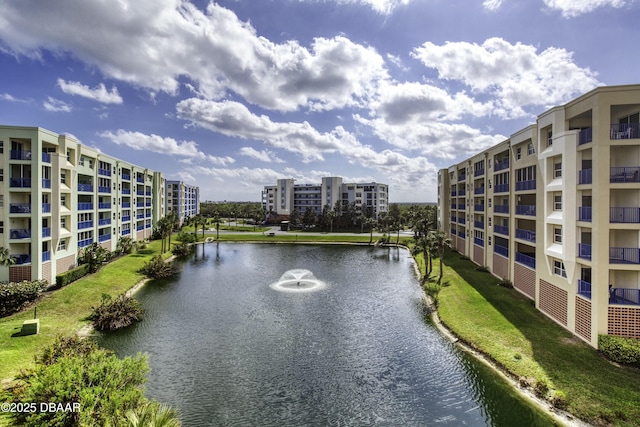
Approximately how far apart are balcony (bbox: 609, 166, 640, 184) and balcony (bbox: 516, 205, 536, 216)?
361 inches

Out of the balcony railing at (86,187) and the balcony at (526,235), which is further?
the balcony railing at (86,187)

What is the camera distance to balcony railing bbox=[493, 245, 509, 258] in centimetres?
3827

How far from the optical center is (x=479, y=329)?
83.9 feet

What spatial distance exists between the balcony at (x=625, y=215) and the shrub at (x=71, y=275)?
48990 millimetres

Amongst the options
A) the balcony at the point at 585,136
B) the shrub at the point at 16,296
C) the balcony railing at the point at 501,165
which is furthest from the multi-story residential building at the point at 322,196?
the shrub at the point at 16,296

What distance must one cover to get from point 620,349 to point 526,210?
1559 centimetres

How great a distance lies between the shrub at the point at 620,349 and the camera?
19120 millimetres

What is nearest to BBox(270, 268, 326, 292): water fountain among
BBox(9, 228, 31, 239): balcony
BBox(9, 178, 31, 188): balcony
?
BBox(9, 228, 31, 239): balcony

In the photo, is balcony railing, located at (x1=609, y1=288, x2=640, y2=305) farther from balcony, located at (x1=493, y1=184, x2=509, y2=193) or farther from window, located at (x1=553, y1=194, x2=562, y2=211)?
balcony, located at (x1=493, y1=184, x2=509, y2=193)

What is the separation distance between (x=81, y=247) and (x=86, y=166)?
11.2 m

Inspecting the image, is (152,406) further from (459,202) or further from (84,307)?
(459,202)

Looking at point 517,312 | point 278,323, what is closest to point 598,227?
point 517,312

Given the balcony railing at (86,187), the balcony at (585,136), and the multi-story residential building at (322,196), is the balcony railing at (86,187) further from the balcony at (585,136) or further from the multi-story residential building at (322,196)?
the multi-story residential building at (322,196)

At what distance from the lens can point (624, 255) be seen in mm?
21734
